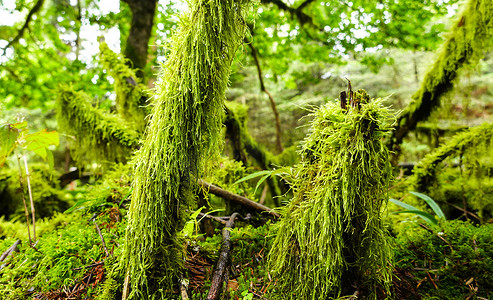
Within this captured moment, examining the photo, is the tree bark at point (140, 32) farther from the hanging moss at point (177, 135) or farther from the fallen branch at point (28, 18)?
the hanging moss at point (177, 135)

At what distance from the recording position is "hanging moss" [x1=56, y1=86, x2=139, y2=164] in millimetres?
3217

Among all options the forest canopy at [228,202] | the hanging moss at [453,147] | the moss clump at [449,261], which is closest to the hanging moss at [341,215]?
the forest canopy at [228,202]

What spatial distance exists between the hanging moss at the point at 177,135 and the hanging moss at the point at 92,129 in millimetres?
2111

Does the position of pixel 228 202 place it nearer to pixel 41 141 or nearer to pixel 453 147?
pixel 41 141

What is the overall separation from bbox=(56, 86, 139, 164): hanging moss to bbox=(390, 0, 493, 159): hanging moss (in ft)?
14.0

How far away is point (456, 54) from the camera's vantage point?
3355mm

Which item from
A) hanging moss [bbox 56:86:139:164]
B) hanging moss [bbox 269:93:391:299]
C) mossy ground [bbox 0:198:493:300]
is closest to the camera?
hanging moss [bbox 269:93:391:299]

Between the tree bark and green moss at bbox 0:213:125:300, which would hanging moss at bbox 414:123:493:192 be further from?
the tree bark

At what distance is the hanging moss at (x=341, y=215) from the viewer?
1.10 meters

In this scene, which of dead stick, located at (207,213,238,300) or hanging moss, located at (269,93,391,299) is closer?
hanging moss, located at (269,93,391,299)

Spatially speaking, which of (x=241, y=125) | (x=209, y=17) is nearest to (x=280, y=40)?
(x=241, y=125)

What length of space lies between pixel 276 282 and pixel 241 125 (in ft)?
10.6

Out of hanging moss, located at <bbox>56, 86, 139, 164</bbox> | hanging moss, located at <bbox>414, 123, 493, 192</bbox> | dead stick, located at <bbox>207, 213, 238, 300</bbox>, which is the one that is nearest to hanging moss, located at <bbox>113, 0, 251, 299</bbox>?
dead stick, located at <bbox>207, 213, 238, 300</bbox>

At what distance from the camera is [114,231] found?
6.19 ft
